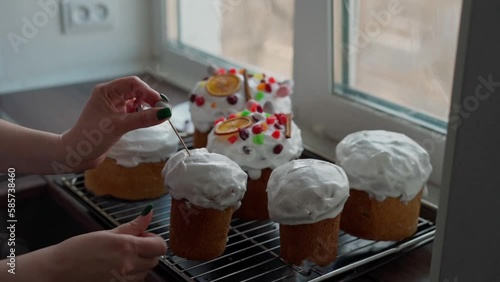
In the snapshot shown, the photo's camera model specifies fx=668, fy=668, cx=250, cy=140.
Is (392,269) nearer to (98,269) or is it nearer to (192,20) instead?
(98,269)

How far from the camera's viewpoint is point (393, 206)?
0.94 m

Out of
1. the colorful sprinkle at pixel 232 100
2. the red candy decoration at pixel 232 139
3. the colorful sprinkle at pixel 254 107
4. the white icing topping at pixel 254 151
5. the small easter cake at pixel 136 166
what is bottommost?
the small easter cake at pixel 136 166

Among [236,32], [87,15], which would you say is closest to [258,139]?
[236,32]

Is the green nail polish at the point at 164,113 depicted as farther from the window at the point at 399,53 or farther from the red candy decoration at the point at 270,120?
the window at the point at 399,53

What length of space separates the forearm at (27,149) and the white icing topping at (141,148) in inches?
3.6

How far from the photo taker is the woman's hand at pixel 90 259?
0.75m

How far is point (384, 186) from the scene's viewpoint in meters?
0.92

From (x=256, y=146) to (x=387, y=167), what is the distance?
0.19m

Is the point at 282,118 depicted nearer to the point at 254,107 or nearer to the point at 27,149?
the point at 254,107

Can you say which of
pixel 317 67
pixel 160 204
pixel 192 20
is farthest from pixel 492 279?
pixel 192 20

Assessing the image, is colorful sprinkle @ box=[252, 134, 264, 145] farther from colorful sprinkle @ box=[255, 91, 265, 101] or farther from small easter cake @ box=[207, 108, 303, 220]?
colorful sprinkle @ box=[255, 91, 265, 101]

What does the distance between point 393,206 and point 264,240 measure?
0.19m

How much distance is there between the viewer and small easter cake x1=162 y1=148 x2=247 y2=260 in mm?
878

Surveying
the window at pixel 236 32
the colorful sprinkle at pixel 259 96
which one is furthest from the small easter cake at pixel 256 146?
the window at pixel 236 32
